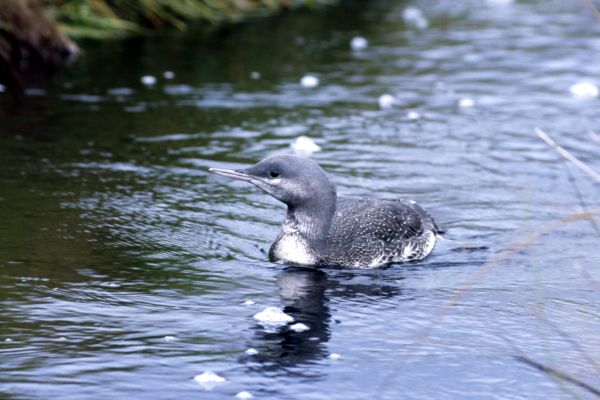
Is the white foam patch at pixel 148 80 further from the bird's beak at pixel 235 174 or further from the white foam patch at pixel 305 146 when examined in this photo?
the bird's beak at pixel 235 174

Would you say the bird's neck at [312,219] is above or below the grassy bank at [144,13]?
below

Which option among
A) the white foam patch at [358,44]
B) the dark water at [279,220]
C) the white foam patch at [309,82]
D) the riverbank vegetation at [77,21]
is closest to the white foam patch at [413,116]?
the dark water at [279,220]

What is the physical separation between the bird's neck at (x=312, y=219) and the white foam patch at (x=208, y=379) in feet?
6.34

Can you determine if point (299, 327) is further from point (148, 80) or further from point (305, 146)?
point (148, 80)

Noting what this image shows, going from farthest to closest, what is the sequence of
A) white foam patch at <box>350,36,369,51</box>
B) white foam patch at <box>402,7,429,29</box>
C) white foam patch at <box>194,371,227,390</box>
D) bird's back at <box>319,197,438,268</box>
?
white foam patch at <box>402,7,429,29</box>
white foam patch at <box>350,36,369,51</box>
bird's back at <box>319,197,438,268</box>
white foam patch at <box>194,371,227,390</box>

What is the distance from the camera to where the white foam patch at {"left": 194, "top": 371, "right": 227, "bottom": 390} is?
523 centimetres

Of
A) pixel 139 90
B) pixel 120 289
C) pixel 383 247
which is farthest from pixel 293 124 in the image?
pixel 120 289

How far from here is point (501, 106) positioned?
11.7 m

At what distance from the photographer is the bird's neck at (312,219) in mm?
7047

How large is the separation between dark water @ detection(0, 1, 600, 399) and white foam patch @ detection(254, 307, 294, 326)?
8 cm

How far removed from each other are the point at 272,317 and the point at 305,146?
4067mm

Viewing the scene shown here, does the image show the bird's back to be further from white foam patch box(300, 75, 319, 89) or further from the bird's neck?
white foam patch box(300, 75, 319, 89)

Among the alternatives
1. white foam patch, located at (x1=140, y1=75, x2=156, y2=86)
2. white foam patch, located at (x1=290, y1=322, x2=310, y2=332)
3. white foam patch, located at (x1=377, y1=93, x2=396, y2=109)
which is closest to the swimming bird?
white foam patch, located at (x1=290, y1=322, x2=310, y2=332)

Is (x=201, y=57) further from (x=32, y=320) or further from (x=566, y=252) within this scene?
(x=32, y=320)
